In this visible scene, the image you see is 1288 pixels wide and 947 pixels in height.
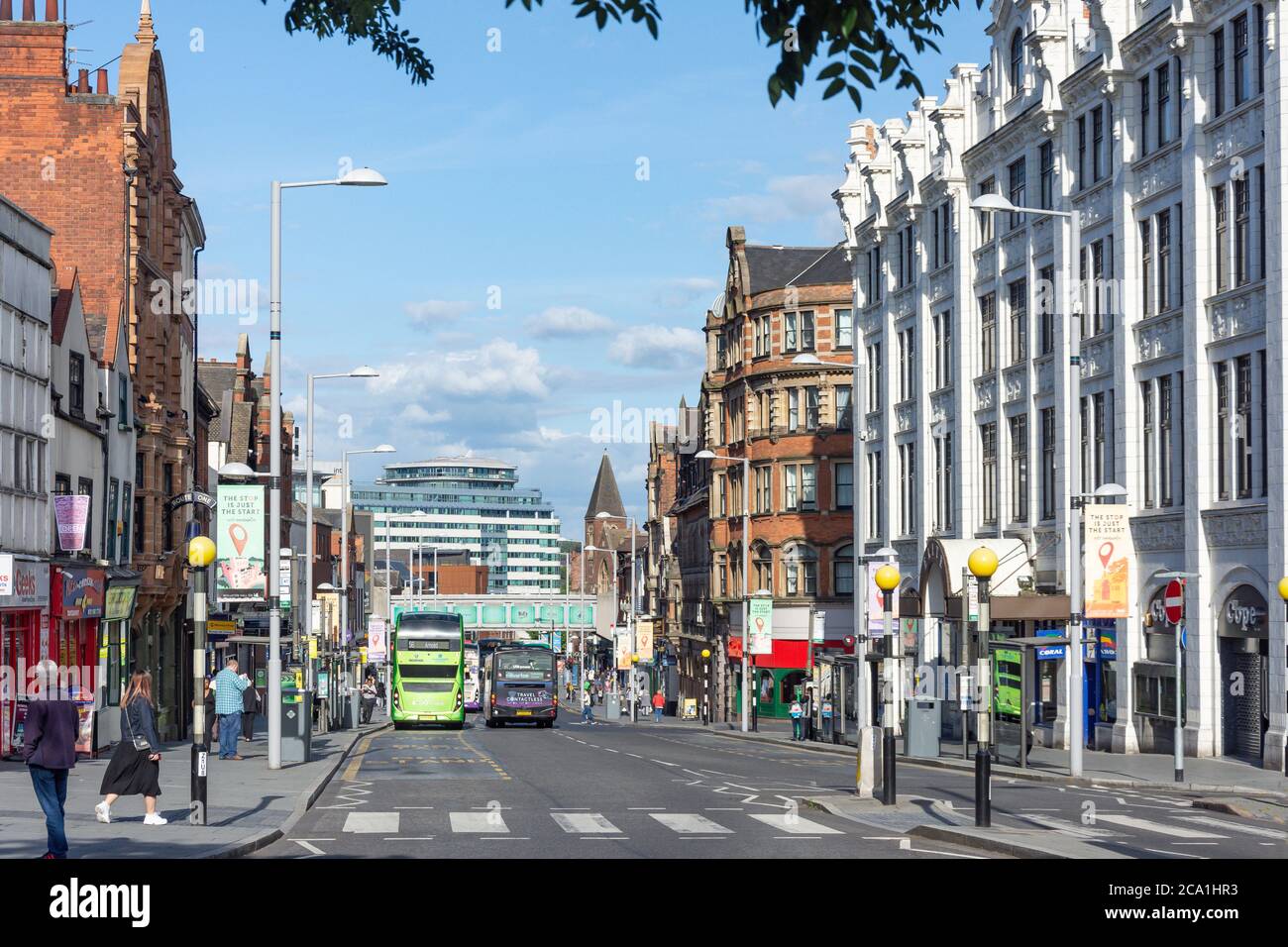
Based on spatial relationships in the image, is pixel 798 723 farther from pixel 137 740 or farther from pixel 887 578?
pixel 137 740

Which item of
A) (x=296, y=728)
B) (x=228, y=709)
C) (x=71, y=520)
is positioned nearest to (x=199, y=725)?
(x=228, y=709)

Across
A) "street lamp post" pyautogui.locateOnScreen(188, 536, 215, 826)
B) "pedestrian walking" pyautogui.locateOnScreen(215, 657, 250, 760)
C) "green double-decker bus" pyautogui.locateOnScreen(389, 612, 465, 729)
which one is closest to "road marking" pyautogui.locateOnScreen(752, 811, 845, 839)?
"street lamp post" pyautogui.locateOnScreen(188, 536, 215, 826)

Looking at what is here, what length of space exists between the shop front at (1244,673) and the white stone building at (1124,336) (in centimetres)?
5

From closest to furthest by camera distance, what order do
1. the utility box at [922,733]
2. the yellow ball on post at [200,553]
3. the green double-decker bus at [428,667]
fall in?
1. the yellow ball on post at [200,553]
2. the utility box at [922,733]
3. the green double-decker bus at [428,667]

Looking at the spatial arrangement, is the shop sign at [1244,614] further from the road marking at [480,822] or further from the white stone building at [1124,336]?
the road marking at [480,822]

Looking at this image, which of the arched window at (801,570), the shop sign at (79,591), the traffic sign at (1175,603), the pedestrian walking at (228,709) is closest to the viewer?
the traffic sign at (1175,603)

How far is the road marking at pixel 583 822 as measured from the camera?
20.5 meters

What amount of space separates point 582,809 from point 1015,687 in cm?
1774

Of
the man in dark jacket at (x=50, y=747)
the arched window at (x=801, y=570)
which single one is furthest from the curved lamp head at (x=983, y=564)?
the arched window at (x=801, y=570)

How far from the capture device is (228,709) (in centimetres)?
3419
